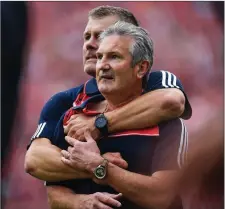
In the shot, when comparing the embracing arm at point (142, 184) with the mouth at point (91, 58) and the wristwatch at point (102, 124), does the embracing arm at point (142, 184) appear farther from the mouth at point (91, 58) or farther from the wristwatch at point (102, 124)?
the mouth at point (91, 58)

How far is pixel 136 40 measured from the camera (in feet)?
4.51

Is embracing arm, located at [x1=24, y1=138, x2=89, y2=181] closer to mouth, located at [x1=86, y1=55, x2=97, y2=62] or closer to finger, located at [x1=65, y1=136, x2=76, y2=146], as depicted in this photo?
finger, located at [x1=65, y1=136, x2=76, y2=146]

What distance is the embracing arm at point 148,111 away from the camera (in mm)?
1361

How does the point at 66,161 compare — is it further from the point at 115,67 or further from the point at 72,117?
the point at 115,67

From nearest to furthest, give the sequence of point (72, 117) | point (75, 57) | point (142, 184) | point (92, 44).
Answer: point (142, 184)
point (72, 117)
point (92, 44)
point (75, 57)

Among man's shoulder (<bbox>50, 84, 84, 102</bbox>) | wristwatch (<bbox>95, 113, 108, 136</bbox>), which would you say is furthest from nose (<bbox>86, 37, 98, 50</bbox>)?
wristwatch (<bbox>95, 113, 108, 136</bbox>)

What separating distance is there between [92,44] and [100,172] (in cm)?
36

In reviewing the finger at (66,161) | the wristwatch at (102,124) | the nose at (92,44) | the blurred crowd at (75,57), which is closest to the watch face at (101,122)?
the wristwatch at (102,124)

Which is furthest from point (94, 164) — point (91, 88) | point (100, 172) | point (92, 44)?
point (92, 44)

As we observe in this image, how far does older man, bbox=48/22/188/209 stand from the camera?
4.36ft

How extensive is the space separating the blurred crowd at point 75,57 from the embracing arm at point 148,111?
0.92 metres

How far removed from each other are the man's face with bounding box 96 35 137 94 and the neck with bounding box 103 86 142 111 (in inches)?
1.1

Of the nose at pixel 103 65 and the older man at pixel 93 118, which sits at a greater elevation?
the nose at pixel 103 65

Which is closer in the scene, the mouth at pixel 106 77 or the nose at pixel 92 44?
the mouth at pixel 106 77
